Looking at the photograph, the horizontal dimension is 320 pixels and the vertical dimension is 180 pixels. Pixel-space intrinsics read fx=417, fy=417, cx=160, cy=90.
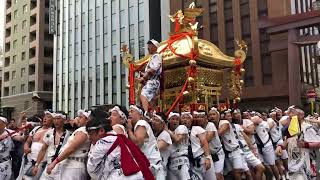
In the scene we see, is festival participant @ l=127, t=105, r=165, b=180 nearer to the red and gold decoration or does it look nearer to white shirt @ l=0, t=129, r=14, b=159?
white shirt @ l=0, t=129, r=14, b=159

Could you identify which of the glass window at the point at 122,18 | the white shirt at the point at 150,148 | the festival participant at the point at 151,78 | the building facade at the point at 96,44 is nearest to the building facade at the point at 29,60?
the building facade at the point at 96,44

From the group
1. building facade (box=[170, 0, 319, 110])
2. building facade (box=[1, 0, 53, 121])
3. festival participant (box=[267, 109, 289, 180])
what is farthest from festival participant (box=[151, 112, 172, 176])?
building facade (box=[1, 0, 53, 121])

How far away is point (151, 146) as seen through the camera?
6043mm

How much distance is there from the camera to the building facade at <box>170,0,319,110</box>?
29.8 m

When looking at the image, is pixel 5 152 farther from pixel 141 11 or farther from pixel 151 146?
pixel 141 11

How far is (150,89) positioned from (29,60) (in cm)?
5116

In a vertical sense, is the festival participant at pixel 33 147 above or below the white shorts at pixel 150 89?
below

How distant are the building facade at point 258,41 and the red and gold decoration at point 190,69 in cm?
1621

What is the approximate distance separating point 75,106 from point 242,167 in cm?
4399

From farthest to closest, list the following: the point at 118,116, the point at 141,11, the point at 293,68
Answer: the point at 141,11, the point at 293,68, the point at 118,116

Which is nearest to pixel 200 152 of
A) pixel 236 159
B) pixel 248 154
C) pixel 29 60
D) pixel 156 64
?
pixel 236 159

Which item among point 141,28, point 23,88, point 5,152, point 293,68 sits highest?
point 141,28

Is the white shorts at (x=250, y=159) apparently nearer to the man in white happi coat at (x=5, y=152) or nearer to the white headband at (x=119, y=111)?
the white headband at (x=119, y=111)

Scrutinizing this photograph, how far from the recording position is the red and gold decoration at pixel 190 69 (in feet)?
34.9
